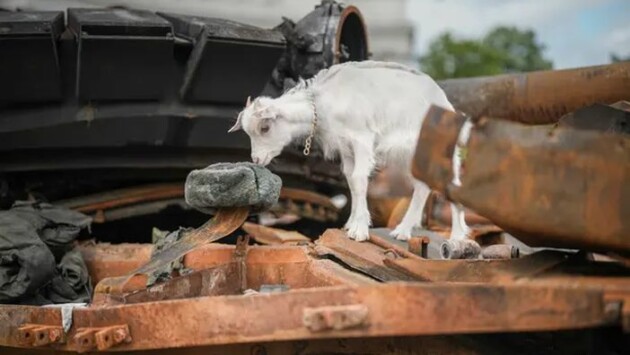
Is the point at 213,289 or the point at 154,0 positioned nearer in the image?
the point at 213,289

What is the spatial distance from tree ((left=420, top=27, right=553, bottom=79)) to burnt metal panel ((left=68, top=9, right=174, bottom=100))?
17776 mm

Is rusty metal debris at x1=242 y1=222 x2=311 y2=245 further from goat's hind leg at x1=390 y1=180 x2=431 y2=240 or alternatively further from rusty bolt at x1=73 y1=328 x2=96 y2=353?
rusty bolt at x1=73 y1=328 x2=96 y2=353

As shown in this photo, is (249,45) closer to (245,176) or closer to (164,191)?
(164,191)

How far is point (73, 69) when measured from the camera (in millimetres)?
3797

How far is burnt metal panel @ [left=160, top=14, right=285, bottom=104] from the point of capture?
3.82 m

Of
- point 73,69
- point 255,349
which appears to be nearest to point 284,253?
point 255,349

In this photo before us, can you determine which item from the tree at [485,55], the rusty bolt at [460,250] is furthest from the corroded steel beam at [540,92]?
the tree at [485,55]

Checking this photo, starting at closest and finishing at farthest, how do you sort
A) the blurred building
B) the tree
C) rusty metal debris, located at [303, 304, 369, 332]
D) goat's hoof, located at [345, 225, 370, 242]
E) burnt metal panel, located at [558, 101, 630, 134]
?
rusty metal debris, located at [303, 304, 369, 332], burnt metal panel, located at [558, 101, 630, 134], goat's hoof, located at [345, 225, 370, 242], the blurred building, the tree

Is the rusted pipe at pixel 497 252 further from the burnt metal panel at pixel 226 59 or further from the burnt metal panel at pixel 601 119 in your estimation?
the burnt metal panel at pixel 226 59

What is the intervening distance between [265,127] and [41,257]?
880mm

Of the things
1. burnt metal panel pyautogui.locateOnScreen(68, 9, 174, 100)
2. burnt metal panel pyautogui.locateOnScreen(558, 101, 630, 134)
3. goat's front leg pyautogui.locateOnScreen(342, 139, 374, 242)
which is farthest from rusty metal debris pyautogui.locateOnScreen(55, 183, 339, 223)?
burnt metal panel pyautogui.locateOnScreen(558, 101, 630, 134)

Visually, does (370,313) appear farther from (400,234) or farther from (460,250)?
(400,234)

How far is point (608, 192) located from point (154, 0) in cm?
315

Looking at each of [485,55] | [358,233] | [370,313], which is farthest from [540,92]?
[485,55]
